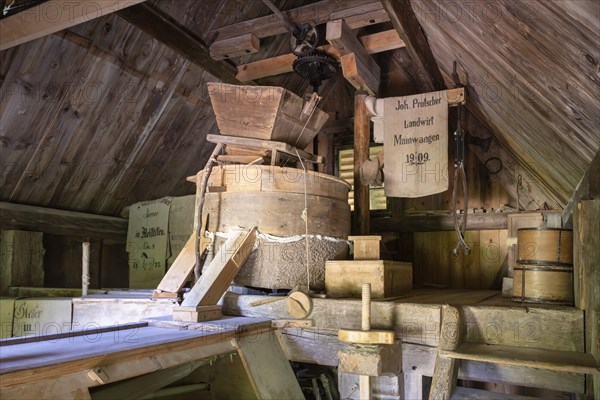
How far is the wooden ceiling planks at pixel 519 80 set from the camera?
8.06 feet

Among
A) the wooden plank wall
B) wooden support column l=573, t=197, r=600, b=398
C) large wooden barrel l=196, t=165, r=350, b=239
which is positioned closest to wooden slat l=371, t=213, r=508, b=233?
the wooden plank wall

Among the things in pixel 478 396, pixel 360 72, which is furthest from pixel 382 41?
pixel 478 396

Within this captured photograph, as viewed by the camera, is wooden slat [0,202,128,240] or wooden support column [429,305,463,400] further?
wooden slat [0,202,128,240]

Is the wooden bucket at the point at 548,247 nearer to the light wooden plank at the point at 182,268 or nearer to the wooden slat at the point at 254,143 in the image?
the wooden slat at the point at 254,143

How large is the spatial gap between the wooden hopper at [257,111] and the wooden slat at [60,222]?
281 cm

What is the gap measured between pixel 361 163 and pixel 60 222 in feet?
12.0

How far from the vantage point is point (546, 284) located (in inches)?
122

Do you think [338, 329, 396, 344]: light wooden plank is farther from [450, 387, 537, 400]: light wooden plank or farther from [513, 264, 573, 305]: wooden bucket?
[513, 264, 573, 305]: wooden bucket

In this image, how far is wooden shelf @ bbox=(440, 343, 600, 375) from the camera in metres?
2.36

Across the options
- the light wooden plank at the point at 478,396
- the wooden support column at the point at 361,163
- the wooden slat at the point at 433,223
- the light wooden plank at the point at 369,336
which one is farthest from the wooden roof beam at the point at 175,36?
the light wooden plank at the point at 478,396

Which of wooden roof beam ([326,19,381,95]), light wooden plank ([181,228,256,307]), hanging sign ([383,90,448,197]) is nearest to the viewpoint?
light wooden plank ([181,228,256,307])

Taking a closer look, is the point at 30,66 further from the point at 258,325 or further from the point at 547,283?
the point at 547,283

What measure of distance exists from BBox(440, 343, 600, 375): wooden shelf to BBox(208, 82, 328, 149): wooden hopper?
7.41 ft

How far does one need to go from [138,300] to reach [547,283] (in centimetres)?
299
